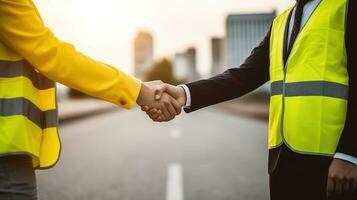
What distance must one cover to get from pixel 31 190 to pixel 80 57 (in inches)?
24.1

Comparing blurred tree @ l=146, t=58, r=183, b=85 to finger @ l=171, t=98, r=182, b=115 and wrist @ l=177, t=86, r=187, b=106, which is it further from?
wrist @ l=177, t=86, r=187, b=106

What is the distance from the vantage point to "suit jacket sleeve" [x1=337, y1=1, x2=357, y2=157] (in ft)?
6.23

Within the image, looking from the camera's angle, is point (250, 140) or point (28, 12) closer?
point (28, 12)

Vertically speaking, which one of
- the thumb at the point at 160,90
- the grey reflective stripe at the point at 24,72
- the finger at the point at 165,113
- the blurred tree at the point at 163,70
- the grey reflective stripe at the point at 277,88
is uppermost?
the grey reflective stripe at the point at 24,72

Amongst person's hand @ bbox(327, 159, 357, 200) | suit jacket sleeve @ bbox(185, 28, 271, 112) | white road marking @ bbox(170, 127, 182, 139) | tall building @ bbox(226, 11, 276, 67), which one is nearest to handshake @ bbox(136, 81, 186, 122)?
suit jacket sleeve @ bbox(185, 28, 271, 112)

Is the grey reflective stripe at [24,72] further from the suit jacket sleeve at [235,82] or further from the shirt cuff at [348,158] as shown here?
the shirt cuff at [348,158]

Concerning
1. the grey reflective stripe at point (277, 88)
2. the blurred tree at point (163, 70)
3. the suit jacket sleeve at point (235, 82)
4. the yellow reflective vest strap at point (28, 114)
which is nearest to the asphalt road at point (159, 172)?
the suit jacket sleeve at point (235, 82)

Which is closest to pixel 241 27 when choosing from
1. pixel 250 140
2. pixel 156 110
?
pixel 250 140

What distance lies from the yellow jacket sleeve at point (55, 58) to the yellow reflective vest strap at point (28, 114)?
6 centimetres

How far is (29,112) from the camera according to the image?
1935mm

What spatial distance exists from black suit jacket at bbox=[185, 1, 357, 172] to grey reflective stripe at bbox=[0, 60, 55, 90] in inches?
41.6

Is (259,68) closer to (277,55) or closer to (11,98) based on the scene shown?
(277,55)

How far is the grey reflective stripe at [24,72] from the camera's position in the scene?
1894mm

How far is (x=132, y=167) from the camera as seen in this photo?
7.79 metres
